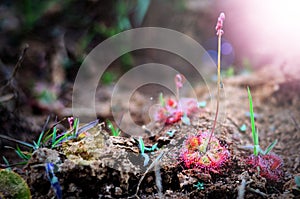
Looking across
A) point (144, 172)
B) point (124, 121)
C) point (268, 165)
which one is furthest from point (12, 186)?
point (124, 121)

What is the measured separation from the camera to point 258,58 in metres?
4.36

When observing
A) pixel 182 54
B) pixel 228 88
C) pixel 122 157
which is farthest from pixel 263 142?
pixel 182 54

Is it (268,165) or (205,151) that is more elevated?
(268,165)

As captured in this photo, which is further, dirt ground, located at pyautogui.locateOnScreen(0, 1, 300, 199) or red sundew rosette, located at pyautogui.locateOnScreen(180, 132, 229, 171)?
red sundew rosette, located at pyautogui.locateOnScreen(180, 132, 229, 171)

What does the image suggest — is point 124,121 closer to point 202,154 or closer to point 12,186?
point 202,154

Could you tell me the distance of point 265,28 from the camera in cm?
439

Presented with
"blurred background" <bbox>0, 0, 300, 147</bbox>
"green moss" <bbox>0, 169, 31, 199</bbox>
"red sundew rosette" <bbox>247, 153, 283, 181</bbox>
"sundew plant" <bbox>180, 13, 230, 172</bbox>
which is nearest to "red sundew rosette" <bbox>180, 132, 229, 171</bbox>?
"sundew plant" <bbox>180, 13, 230, 172</bbox>

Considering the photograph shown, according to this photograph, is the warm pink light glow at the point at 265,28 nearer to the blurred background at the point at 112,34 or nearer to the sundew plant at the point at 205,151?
the blurred background at the point at 112,34

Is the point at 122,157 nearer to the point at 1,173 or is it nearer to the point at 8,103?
the point at 1,173

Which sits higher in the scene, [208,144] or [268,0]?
[268,0]

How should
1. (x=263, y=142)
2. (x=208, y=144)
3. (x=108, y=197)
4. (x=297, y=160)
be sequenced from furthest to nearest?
(x=263, y=142) < (x=297, y=160) < (x=208, y=144) < (x=108, y=197)

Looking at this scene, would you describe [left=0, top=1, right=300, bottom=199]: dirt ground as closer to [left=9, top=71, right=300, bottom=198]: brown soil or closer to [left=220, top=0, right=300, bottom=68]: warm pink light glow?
[left=9, top=71, right=300, bottom=198]: brown soil

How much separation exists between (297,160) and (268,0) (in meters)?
2.73

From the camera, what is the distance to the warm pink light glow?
3762 mm
